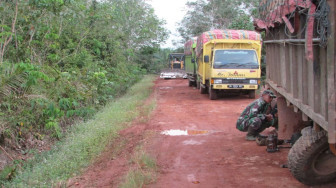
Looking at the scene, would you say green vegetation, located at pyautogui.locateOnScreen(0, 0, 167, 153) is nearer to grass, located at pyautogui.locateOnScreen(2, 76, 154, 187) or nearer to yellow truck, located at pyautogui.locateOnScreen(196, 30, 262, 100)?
grass, located at pyautogui.locateOnScreen(2, 76, 154, 187)

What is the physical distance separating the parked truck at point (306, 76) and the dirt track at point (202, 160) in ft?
1.31

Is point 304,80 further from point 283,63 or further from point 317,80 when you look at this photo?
point 283,63

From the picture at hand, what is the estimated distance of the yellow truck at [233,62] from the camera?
1484 cm

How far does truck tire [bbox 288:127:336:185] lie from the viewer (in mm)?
4672

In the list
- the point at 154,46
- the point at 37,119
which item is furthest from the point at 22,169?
the point at 154,46

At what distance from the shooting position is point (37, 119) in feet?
29.7

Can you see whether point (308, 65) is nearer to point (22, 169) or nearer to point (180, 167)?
point (180, 167)

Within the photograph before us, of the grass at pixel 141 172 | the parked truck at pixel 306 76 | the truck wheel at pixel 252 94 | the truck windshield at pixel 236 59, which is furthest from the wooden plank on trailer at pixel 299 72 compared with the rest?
the truck wheel at pixel 252 94

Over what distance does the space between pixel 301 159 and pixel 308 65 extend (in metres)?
1.31

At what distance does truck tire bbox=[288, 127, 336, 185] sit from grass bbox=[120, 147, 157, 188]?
201cm

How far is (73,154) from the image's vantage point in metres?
6.88

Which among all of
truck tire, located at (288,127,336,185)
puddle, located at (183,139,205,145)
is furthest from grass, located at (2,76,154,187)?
truck tire, located at (288,127,336,185)

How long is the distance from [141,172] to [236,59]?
10211mm

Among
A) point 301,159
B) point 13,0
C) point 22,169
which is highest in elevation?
point 13,0
